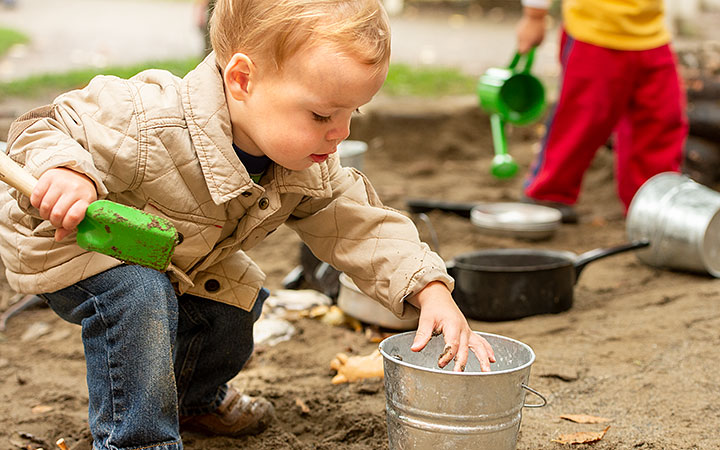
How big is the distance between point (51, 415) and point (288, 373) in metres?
0.71

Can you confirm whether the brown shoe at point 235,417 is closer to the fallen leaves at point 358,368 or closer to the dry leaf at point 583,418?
the fallen leaves at point 358,368

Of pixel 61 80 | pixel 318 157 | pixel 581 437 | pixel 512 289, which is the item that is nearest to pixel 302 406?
pixel 581 437

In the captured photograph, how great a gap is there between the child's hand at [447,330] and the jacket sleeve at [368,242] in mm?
32

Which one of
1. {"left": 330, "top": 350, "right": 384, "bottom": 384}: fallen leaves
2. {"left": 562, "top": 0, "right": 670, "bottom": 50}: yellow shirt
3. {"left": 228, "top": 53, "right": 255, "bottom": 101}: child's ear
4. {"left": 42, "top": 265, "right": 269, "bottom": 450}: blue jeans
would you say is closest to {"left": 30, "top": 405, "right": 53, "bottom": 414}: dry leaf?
{"left": 42, "top": 265, "right": 269, "bottom": 450}: blue jeans

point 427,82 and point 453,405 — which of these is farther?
point 427,82

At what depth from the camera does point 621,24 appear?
13.6ft

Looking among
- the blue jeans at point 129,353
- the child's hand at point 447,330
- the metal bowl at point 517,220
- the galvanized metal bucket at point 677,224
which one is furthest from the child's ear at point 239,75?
the metal bowl at point 517,220

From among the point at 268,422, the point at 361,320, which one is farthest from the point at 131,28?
the point at 268,422

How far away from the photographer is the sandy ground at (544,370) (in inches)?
85.7

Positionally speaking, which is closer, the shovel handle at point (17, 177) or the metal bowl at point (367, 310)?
the shovel handle at point (17, 177)

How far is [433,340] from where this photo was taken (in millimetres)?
1953

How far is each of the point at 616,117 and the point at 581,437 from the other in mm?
2620

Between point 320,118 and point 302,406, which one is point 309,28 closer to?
point 320,118

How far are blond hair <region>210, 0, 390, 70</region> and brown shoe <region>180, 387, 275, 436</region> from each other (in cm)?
95
